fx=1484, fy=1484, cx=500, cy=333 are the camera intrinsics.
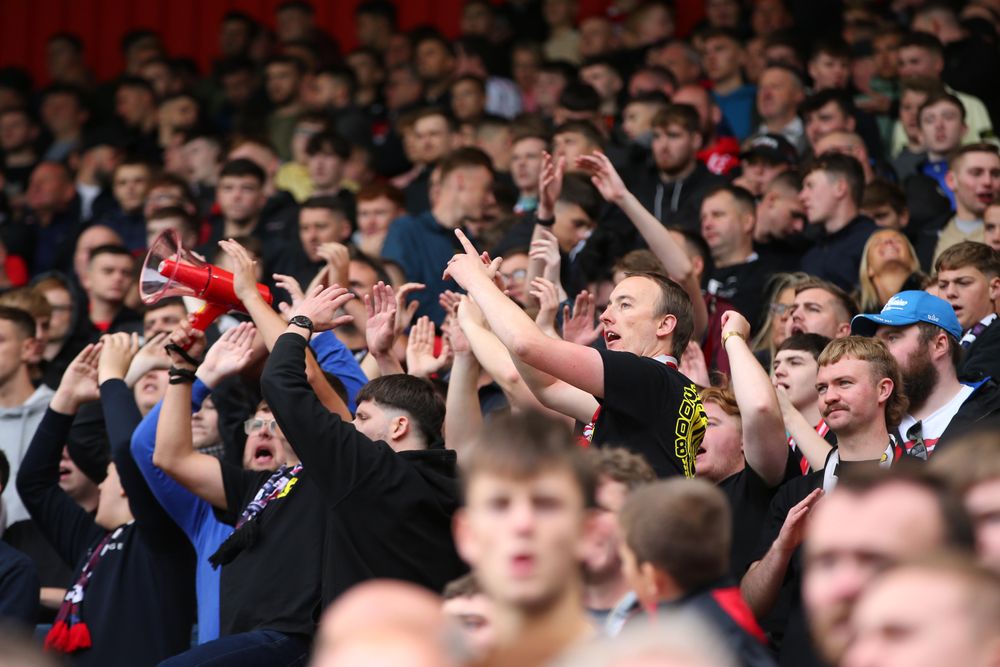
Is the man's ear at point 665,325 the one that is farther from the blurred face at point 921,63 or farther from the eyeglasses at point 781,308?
the blurred face at point 921,63

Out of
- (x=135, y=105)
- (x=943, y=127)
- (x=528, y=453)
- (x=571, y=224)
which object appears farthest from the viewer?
(x=135, y=105)

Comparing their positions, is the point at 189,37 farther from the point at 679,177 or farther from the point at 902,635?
the point at 902,635

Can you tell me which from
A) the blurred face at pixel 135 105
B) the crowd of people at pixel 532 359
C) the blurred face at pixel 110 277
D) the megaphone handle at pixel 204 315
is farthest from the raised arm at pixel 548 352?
the blurred face at pixel 135 105

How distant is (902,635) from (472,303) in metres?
3.14

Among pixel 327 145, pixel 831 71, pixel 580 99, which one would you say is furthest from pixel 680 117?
pixel 327 145

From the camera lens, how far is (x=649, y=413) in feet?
15.7

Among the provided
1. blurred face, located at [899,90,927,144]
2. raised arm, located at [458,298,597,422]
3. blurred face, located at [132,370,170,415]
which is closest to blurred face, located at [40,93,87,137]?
blurred face, located at [132,370,170,415]

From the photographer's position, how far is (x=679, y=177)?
9.06 meters

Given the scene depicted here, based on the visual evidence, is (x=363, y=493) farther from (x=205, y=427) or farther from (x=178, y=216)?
(x=178, y=216)

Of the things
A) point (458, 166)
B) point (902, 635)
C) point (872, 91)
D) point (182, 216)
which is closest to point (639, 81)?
point (872, 91)

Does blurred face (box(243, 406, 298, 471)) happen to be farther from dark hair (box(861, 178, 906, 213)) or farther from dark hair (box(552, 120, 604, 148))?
dark hair (box(861, 178, 906, 213))

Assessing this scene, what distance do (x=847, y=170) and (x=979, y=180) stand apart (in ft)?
2.24

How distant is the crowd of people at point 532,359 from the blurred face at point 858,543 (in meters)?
0.01

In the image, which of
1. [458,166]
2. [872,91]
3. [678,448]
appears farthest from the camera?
[872,91]
